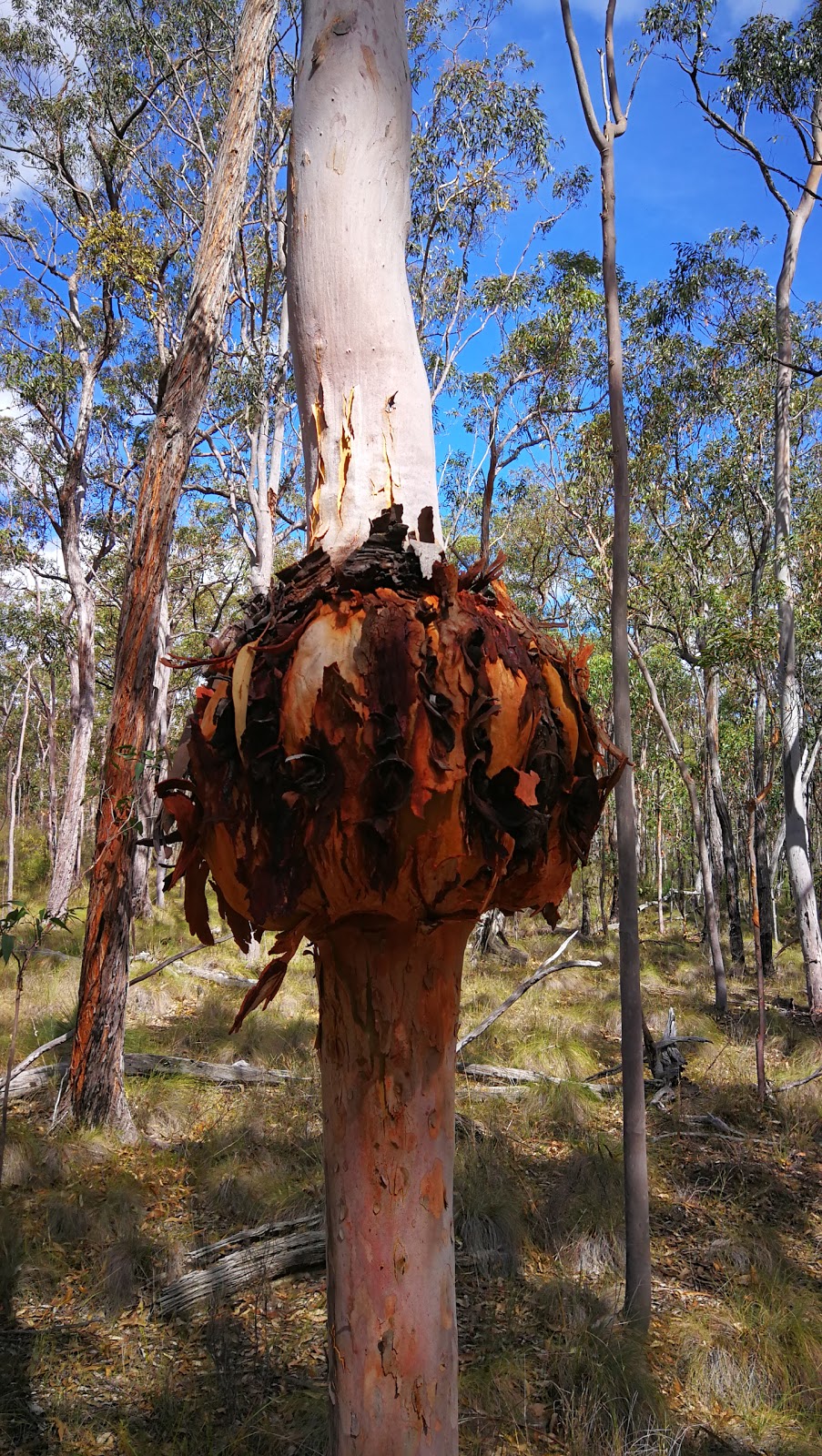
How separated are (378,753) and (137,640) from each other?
4.14 m

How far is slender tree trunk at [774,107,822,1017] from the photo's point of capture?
34.5 ft

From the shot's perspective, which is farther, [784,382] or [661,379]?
[661,379]

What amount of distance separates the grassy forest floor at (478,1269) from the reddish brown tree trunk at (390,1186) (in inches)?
93.1

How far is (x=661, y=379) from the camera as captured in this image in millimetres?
13570

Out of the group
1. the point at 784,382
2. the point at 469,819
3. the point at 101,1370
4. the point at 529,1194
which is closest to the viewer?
the point at 469,819

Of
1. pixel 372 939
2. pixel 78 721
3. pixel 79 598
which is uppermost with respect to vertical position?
pixel 79 598

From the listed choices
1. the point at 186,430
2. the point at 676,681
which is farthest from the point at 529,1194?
the point at 676,681

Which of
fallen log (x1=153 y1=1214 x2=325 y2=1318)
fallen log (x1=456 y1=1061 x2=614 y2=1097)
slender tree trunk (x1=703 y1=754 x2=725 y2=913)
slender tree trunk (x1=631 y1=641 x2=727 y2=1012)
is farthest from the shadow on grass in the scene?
slender tree trunk (x1=703 y1=754 x2=725 y2=913)

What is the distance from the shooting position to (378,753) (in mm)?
632

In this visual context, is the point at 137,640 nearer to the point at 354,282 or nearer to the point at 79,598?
the point at 354,282

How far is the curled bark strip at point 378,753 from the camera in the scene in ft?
2.09

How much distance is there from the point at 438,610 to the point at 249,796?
210 mm

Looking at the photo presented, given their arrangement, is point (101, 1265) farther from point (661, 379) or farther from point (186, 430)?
point (661, 379)

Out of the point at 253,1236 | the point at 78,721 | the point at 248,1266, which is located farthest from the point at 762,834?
the point at 78,721
